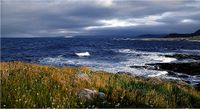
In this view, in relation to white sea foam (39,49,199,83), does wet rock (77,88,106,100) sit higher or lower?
higher

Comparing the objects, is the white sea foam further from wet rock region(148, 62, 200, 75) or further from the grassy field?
the grassy field

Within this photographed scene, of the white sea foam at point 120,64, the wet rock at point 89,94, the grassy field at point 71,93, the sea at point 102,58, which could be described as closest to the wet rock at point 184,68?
the sea at point 102,58

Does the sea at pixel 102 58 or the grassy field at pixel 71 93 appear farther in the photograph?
the sea at pixel 102 58

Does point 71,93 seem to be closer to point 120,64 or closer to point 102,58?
point 120,64

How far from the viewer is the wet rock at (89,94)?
11101mm

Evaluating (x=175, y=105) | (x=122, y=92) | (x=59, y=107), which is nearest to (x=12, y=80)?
(x=59, y=107)

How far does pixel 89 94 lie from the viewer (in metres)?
11.3

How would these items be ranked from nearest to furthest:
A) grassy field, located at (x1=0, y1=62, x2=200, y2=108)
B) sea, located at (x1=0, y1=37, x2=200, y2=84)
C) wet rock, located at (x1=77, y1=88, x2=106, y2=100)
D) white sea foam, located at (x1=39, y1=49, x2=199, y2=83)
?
1. grassy field, located at (x1=0, y1=62, x2=200, y2=108)
2. wet rock, located at (x1=77, y1=88, x2=106, y2=100)
3. white sea foam, located at (x1=39, y1=49, x2=199, y2=83)
4. sea, located at (x1=0, y1=37, x2=200, y2=84)

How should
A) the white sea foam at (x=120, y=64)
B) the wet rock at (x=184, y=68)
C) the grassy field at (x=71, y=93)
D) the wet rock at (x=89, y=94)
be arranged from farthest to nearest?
the wet rock at (x=184, y=68)
the white sea foam at (x=120, y=64)
the wet rock at (x=89, y=94)
the grassy field at (x=71, y=93)

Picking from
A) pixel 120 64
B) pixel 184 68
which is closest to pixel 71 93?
pixel 184 68

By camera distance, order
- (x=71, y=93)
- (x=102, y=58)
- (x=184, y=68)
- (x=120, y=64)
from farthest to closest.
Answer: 1. (x=102, y=58)
2. (x=120, y=64)
3. (x=184, y=68)
4. (x=71, y=93)

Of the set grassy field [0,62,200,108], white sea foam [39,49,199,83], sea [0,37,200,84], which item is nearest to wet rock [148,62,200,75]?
sea [0,37,200,84]

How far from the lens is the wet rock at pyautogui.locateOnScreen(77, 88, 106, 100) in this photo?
36.4ft

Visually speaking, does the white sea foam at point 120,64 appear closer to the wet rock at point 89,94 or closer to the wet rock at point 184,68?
the wet rock at point 184,68
